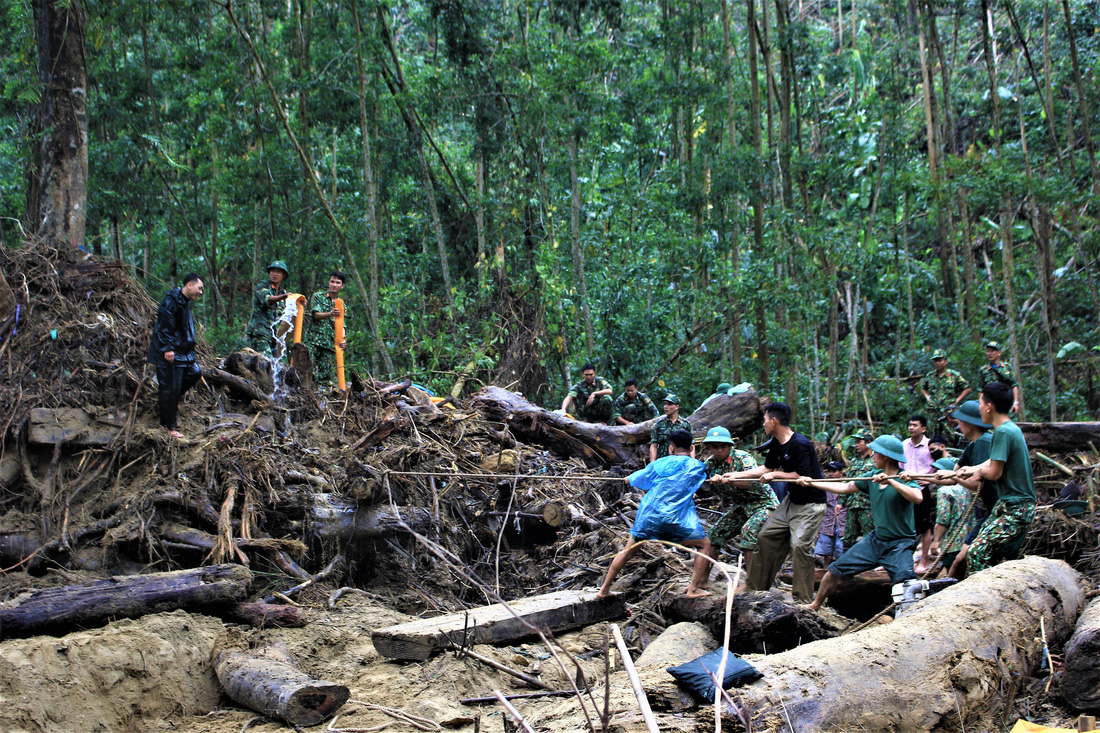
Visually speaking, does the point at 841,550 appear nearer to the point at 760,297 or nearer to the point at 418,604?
the point at 418,604

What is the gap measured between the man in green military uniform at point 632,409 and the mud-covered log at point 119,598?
6.54 metres

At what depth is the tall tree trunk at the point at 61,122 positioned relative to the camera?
32.6ft

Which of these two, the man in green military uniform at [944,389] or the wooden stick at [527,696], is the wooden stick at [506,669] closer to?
the wooden stick at [527,696]

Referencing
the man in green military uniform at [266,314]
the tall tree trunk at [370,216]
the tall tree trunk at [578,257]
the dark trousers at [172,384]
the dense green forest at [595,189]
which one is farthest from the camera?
the tall tree trunk at [578,257]

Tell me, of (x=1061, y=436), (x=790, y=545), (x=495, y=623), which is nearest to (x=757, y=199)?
(x=1061, y=436)

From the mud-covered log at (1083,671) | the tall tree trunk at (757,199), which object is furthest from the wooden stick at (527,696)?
the tall tree trunk at (757,199)

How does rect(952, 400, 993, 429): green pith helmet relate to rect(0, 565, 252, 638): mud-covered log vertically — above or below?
above

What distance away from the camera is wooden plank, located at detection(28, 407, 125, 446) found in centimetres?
753

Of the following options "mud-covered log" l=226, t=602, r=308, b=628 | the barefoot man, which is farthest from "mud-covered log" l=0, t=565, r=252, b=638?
the barefoot man

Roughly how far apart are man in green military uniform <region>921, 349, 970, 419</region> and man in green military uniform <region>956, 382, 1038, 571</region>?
6.35 metres

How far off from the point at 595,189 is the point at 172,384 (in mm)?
12571

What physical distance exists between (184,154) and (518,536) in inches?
592

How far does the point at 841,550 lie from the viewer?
368 inches

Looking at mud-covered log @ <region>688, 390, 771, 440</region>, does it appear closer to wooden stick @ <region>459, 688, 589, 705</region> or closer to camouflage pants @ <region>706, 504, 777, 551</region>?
camouflage pants @ <region>706, 504, 777, 551</region>
